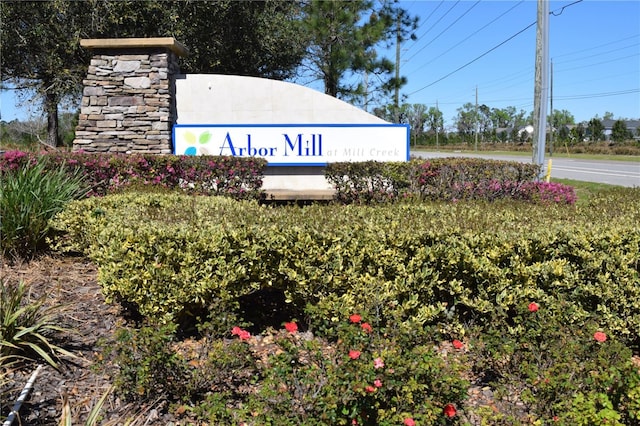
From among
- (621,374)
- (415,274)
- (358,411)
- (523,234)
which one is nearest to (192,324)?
(415,274)

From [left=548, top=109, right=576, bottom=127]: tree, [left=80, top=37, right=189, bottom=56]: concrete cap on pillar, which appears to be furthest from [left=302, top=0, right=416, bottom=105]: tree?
[left=548, top=109, right=576, bottom=127]: tree

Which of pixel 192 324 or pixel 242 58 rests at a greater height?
pixel 242 58

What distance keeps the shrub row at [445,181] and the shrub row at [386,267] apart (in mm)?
3084

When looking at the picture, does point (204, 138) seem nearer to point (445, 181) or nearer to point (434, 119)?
point (445, 181)

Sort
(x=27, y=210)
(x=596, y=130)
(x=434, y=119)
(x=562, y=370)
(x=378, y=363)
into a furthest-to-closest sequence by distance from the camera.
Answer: (x=434, y=119), (x=596, y=130), (x=27, y=210), (x=562, y=370), (x=378, y=363)

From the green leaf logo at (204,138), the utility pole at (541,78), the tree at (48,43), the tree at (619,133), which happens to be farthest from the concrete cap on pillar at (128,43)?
the tree at (619,133)

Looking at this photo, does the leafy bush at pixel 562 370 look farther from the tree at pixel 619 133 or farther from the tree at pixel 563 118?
the tree at pixel 563 118

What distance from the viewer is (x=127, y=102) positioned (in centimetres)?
841

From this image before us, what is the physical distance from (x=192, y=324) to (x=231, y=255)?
66 cm

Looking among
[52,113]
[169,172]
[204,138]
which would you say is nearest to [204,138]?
[204,138]

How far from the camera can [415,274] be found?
3.53 m

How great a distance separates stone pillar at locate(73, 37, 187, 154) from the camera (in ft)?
27.6

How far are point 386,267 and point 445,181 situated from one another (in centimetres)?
348

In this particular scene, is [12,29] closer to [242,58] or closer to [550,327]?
[242,58]
